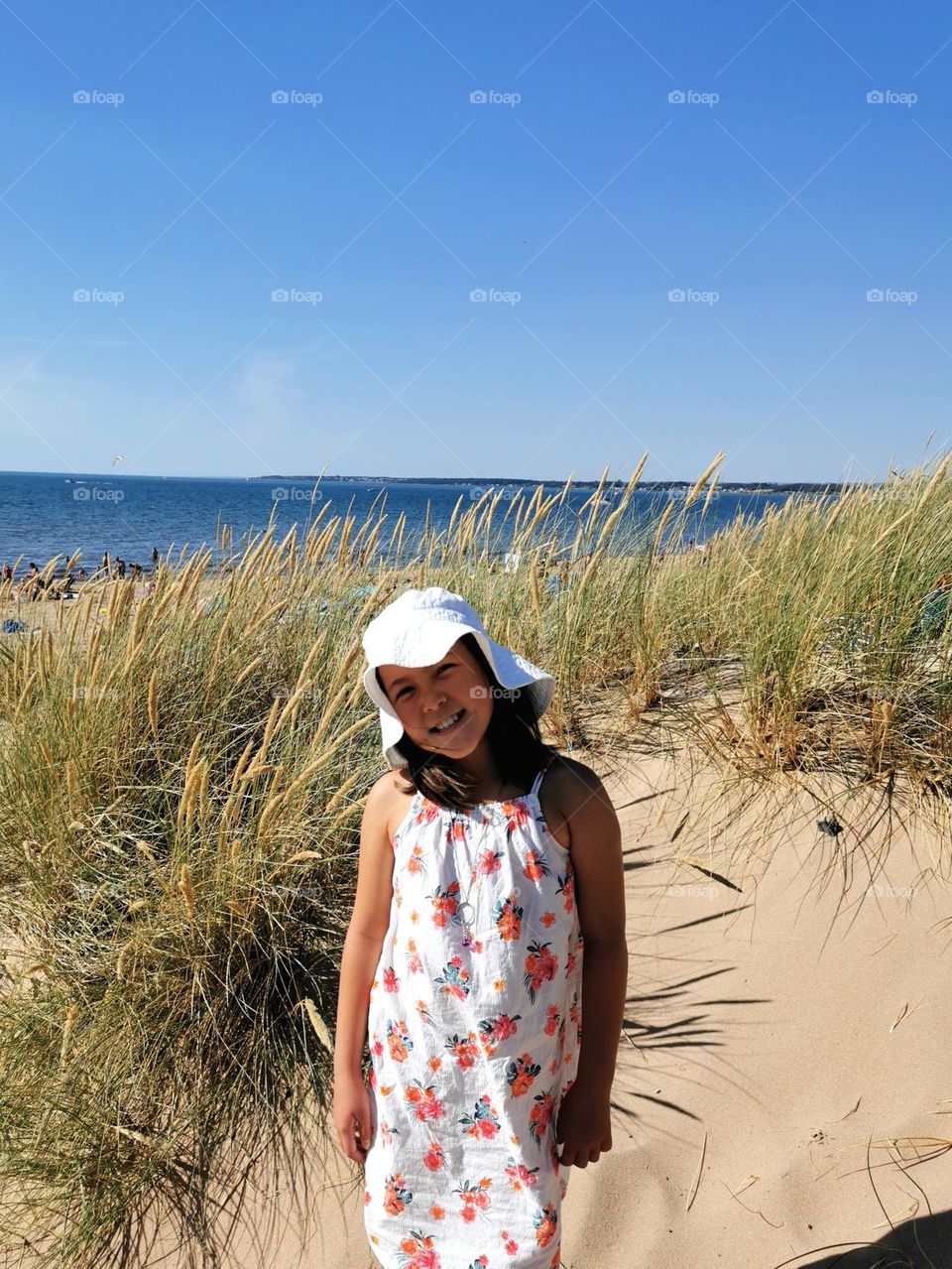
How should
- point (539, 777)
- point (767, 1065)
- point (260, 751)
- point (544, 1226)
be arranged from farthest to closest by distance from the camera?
point (767, 1065)
point (260, 751)
point (539, 777)
point (544, 1226)

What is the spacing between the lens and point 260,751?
192cm

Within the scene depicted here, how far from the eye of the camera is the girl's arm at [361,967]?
1482 millimetres

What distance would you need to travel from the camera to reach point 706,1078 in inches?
89.3

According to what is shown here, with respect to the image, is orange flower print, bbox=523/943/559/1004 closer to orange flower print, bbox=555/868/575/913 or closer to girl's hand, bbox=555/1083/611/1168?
orange flower print, bbox=555/868/575/913

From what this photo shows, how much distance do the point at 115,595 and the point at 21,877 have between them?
1.00 metres

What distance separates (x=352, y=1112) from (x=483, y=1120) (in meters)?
0.25

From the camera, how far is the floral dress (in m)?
1.36

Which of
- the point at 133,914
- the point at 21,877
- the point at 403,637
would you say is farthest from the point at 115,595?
the point at 403,637

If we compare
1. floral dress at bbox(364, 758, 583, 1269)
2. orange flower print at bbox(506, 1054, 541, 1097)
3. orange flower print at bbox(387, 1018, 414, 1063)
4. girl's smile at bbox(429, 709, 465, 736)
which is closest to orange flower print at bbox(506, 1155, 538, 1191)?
floral dress at bbox(364, 758, 583, 1269)

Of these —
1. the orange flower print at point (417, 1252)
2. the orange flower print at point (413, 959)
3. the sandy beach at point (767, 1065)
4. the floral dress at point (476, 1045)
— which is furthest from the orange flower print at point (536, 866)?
the sandy beach at point (767, 1065)

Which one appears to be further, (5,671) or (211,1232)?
(5,671)

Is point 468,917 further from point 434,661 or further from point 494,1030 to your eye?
point 434,661

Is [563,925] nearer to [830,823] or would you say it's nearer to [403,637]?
[403,637]

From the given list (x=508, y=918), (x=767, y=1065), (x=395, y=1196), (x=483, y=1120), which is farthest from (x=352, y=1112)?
(x=767, y=1065)
